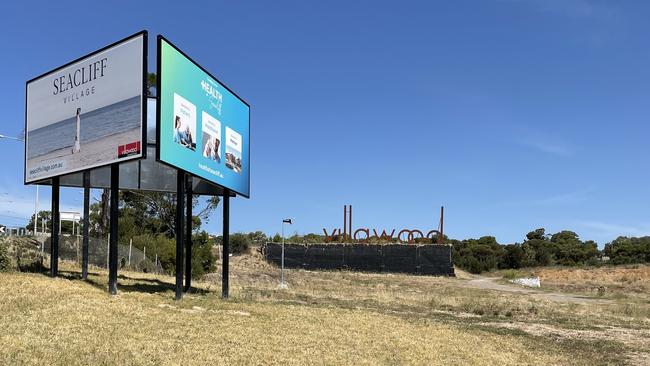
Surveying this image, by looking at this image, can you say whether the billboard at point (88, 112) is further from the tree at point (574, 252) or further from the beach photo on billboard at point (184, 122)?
the tree at point (574, 252)

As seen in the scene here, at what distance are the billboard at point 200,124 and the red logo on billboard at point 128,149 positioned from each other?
1.88 feet

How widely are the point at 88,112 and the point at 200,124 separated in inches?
129

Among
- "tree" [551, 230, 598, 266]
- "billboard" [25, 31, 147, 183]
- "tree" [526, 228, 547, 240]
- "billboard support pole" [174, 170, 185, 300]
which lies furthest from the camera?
"tree" [526, 228, 547, 240]

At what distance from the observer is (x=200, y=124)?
19.5 metres

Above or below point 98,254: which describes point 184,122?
above

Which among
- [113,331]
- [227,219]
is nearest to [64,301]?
[113,331]

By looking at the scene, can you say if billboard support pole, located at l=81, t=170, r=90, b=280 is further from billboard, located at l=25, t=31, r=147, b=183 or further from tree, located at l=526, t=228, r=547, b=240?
tree, located at l=526, t=228, r=547, b=240

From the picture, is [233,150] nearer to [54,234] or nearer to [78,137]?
[78,137]

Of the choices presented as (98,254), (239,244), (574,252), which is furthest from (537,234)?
(98,254)

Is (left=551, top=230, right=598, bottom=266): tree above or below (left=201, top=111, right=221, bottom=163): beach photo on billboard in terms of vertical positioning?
below

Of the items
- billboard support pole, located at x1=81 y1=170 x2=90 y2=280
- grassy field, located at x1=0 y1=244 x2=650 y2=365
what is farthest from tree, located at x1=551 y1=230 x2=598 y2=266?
billboard support pole, located at x1=81 y1=170 x2=90 y2=280

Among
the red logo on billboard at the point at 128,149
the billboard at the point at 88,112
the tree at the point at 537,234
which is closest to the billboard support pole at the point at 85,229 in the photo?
the billboard at the point at 88,112

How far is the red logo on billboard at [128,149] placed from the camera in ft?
55.2

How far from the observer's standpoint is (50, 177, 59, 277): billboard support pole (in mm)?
20266
